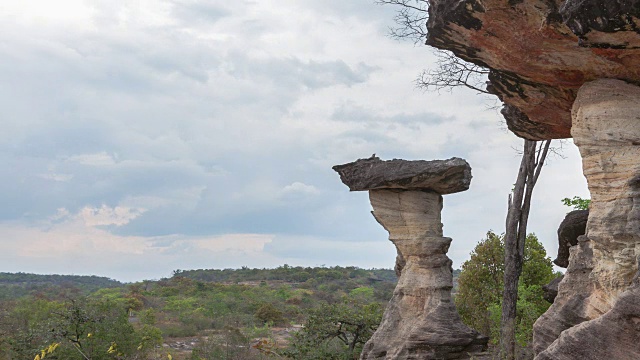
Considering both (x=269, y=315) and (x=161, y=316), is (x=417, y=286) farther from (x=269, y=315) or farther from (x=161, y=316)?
(x=161, y=316)

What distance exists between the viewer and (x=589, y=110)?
7293 millimetres

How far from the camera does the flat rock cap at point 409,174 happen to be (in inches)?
527

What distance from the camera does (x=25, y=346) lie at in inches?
711

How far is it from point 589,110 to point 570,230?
7.14 meters

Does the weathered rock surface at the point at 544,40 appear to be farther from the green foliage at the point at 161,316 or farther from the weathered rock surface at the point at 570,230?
the green foliage at the point at 161,316

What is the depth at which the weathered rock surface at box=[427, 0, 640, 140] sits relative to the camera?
19.3 ft

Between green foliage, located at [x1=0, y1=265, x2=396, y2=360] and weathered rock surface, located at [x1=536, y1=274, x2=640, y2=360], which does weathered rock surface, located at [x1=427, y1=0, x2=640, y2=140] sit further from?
green foliage, located at [x1=0, y1=265, x2=396, y2=360]

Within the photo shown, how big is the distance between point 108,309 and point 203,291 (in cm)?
3370

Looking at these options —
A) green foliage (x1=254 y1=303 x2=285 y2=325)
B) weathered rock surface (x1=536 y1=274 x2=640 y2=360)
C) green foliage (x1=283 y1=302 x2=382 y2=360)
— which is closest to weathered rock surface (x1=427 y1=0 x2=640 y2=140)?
weathered rock surface (x1=536 y1=274 x2=640 y2=360)

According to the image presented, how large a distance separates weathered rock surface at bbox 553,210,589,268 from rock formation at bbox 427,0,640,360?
6.01 metres

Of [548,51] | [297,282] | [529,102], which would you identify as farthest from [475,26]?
[297,282]

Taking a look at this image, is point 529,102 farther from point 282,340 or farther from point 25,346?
point 282,340

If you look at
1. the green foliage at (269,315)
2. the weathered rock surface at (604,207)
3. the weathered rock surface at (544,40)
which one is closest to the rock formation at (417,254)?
A: the weathered rock surface at (544,40)

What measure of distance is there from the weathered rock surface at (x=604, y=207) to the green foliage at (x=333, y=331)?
35.7 feet
